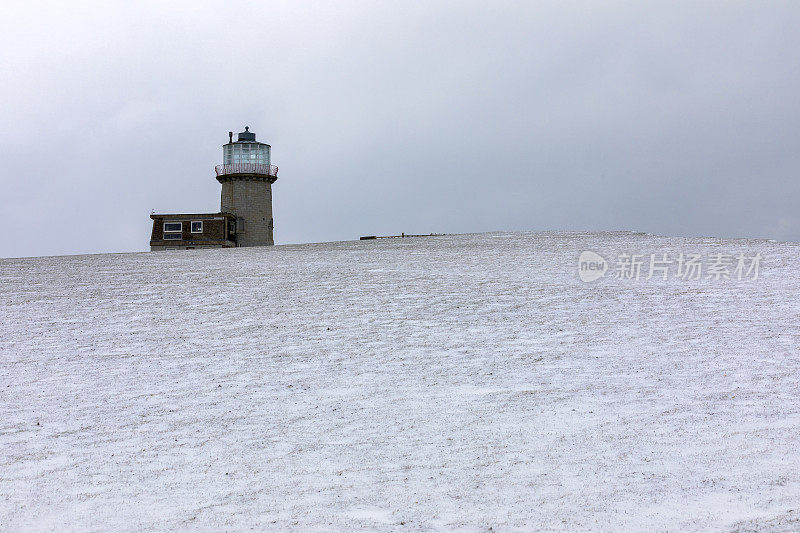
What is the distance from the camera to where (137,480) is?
7.96 m

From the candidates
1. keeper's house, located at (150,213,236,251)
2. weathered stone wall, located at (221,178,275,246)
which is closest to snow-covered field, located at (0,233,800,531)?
keeper's house, located at (150,213,236,251)

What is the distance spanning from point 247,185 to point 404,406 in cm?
5038

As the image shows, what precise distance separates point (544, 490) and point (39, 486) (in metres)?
5.58

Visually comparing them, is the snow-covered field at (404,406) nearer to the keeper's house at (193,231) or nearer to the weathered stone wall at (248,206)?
the keeper's house at (193,231)

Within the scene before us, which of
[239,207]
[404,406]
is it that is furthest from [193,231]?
[404,406]

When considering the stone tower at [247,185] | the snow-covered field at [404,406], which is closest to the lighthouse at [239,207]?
the stone tower at [247,185]

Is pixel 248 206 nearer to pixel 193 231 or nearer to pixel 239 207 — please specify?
pixel 239 207

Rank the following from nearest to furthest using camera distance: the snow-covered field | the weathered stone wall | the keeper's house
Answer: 1. the snow-covered field
2. the keeper's house
3. the weathered stone wall

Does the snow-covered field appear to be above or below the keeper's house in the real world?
below

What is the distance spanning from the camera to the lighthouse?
57.6 meters

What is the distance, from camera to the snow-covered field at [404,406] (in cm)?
721

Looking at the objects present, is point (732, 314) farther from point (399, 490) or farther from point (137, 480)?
point (137, 480)

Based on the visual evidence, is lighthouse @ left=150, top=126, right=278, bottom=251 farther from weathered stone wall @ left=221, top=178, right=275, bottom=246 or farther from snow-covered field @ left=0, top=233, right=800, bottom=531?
snow-covered field @ left=0, top=233, right=800, bottom=531

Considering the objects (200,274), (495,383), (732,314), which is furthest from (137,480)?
(200,274)
